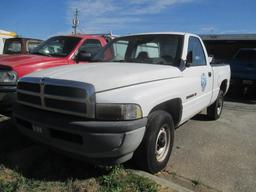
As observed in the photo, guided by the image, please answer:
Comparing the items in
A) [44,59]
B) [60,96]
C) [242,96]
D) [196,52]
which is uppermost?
[196,52]

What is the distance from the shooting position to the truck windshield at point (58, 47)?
6840 millimetres

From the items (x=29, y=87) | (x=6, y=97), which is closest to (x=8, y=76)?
(x=6, y=97)

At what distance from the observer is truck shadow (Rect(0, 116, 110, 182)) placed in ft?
12.1

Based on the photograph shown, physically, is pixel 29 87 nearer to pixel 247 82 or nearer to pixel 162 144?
pixel 162 144

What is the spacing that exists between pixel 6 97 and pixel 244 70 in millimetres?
8537

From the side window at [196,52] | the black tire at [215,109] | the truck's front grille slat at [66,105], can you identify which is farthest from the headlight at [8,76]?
the black tire at [215,109]

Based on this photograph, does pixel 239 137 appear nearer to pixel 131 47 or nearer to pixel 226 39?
pixel 131 47

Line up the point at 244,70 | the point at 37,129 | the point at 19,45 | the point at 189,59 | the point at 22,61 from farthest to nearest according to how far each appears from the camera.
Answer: the point at 244,70 → the point at 19,45 → the point at 22,61 → the point at 189,59 → the point at 37,129

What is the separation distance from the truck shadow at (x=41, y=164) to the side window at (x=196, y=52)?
8.12 ft

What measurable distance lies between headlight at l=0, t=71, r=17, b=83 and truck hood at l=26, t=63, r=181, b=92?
5.77 feet

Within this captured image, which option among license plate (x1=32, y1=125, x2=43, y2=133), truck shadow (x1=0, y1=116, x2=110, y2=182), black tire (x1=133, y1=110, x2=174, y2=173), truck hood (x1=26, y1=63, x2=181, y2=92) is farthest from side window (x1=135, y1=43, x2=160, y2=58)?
license plate (x1=32, y1=125, x2=43, y2=133)

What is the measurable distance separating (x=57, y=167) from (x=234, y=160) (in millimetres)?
2652

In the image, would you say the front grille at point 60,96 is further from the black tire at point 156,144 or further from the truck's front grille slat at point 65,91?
the black tire at point 156,144

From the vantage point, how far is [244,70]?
10.9 metres
